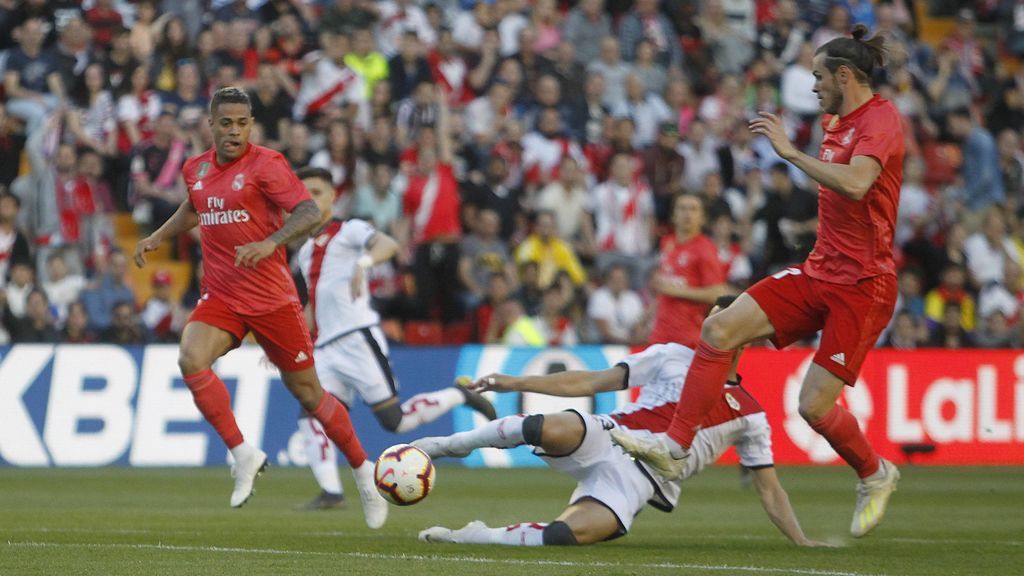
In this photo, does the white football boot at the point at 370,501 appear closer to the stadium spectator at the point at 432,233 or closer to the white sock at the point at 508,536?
the white sock at the point at 508,536

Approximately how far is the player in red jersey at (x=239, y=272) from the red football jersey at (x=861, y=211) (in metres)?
3.01

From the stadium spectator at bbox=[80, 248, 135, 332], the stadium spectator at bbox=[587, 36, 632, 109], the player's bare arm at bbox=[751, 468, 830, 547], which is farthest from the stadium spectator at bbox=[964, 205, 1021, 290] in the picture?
the player's bare arm at bbox=[751, 468, 830, 547]

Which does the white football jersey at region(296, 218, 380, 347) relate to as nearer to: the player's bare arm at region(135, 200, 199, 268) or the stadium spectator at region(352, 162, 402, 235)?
the player's bare arm at region(135, 200, 199, 268)

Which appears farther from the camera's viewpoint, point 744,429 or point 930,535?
point 930,535

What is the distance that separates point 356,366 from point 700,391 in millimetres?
4424

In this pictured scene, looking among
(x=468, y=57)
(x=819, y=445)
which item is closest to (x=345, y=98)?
(x=468, y=57)

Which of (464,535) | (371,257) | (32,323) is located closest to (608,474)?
(464,535)

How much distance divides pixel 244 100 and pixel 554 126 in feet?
34.6

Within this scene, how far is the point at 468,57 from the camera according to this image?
21.0 metres

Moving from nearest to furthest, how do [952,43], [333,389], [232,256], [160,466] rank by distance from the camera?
1. [232,256]
2. [333,389]
3. [160,466]
4. [952,43]

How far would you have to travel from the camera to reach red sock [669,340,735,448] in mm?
8922

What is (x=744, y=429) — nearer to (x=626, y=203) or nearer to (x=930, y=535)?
(x=930, y=535)

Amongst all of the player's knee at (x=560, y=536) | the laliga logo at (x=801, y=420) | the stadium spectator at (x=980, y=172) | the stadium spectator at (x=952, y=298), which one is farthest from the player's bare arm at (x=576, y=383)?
the stadium spectator at (x=980, y=172)

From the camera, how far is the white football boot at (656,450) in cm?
861
